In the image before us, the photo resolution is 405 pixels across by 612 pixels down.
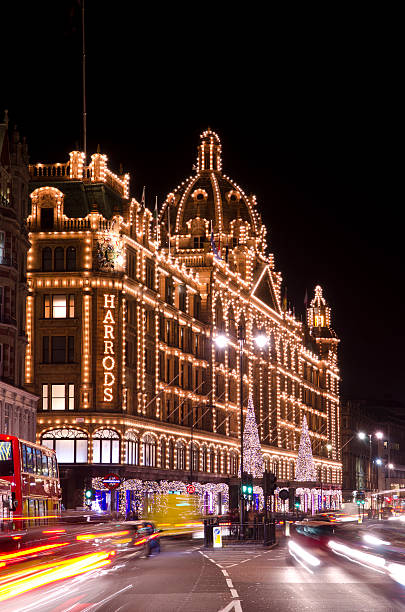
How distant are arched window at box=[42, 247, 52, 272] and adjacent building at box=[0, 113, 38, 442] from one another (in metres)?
14.6

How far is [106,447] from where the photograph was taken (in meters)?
86.9

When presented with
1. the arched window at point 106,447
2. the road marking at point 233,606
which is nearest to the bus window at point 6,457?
the road marking at point 233,606

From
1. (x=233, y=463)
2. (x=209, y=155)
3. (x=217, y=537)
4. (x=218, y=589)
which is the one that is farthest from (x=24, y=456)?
(x=209, y=155)

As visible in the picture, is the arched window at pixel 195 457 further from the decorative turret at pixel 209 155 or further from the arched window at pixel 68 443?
the decorative turret at pixel 209 155

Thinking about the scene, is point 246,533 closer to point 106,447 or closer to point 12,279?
point 12,279

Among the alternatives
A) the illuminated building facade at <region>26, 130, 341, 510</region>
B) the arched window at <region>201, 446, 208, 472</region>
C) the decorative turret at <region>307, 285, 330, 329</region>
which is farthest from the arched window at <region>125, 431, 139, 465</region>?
the decorative turret at <region>307, 285, 330, 329</region>

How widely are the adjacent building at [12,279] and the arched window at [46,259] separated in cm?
1457

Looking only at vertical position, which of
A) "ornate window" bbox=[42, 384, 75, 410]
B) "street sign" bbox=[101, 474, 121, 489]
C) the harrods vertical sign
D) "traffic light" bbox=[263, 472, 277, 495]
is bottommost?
"traffic light" bbox=[263, 472, 277, 495]

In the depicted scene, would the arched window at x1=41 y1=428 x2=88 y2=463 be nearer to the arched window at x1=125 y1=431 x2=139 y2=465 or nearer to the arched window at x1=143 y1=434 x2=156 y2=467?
the arched window at x1=125 y1=431 x2=139 y2=465

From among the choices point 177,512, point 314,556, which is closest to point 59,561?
point 314,556

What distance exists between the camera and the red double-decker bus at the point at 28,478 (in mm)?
41562

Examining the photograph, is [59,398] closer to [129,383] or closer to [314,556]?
[129,383]

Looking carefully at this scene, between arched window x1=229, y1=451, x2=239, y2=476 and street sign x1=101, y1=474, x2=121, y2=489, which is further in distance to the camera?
arched window x1=229, y1=451, x2=239, y2=476

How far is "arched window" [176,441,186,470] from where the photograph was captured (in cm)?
10369
